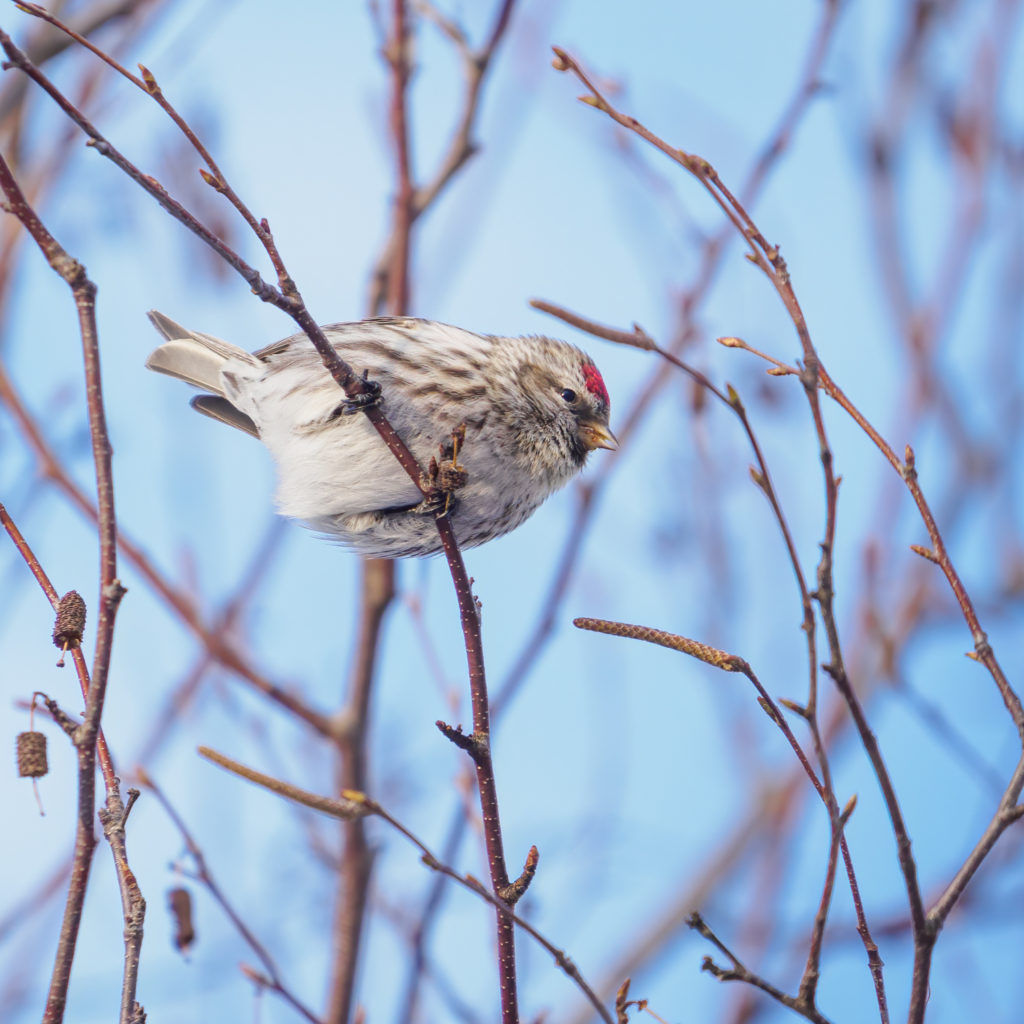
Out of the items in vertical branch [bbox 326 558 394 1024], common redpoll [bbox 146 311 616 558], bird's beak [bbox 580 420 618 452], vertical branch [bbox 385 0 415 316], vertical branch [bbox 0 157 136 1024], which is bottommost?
vertical branch [bbox 0 157 136 1024]

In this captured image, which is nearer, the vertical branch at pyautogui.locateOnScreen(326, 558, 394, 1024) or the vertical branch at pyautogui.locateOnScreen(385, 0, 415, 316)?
the vertical branch at pyautogui.locateOnScreen(326, 558, 394, 1024)

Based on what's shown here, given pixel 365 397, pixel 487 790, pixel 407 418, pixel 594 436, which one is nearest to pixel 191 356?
pixel 407 418

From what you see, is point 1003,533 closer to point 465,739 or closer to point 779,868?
point 779,868

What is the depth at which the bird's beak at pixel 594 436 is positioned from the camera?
305cm

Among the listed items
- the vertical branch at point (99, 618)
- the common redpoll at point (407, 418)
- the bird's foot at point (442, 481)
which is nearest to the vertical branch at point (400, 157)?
the common redpoll at point (407, 418)

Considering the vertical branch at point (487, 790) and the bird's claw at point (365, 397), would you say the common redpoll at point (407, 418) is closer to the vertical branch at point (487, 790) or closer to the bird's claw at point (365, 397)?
the bird's claw at point (365, 397)

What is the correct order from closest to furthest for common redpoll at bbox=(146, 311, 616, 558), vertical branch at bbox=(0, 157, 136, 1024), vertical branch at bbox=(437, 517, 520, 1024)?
vertical branch at bbox=(0, 157, 136, 1024)
vertical branch at bbox=(437, 517, 520, 1024)
common redpoll at bbox=(146, 311, 616, 558)

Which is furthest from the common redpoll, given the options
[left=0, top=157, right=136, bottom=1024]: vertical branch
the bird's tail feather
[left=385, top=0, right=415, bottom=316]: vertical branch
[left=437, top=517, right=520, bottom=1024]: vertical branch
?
[left=0, top=157, right=136, bottom=1024]: vertical branch

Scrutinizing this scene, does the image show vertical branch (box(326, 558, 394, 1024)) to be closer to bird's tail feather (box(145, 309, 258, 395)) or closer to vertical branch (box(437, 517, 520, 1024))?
bird's tail feather (box(145, 309, 258, 395))

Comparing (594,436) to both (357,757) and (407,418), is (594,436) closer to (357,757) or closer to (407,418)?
(407,418)

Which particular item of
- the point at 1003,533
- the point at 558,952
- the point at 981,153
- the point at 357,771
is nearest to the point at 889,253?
the point at 981,153

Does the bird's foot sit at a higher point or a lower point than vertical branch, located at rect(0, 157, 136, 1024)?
higher

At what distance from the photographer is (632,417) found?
340 centimetres

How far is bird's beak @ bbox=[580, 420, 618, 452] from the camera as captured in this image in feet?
10.0
